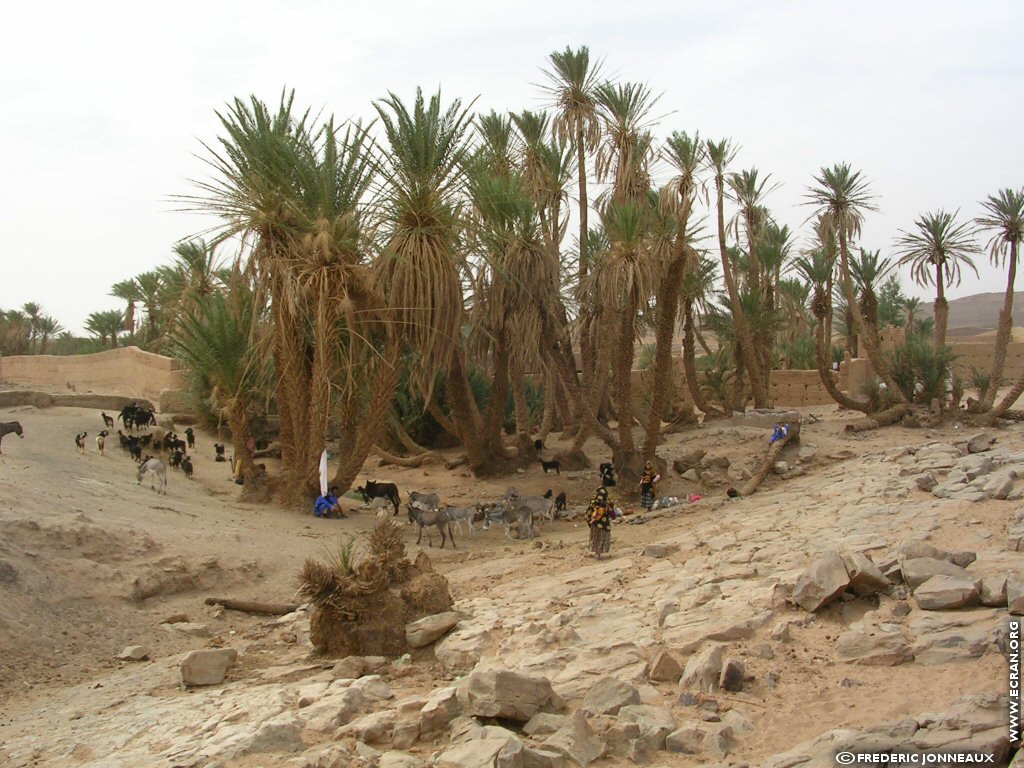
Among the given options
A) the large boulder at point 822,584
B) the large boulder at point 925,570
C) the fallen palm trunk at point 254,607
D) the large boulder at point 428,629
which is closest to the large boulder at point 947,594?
the large boulder at point 925,570

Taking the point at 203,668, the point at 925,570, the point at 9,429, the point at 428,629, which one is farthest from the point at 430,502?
the point at 925,570

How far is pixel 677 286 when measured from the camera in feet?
59.9

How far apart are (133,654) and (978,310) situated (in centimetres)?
12596

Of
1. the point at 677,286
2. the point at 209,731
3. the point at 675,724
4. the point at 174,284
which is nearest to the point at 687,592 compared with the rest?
the point at 675,724

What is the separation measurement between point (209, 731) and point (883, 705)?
177 inches

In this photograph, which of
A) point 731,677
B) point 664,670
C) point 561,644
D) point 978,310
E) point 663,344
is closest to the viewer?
point 731,677

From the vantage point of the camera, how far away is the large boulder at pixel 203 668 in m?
7.73

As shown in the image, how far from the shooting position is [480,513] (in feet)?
55.5

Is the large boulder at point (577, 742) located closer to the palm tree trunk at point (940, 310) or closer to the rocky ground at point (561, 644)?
the rocky ground at point (561, 644)

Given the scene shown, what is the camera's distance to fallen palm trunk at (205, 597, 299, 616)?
10.7 meters

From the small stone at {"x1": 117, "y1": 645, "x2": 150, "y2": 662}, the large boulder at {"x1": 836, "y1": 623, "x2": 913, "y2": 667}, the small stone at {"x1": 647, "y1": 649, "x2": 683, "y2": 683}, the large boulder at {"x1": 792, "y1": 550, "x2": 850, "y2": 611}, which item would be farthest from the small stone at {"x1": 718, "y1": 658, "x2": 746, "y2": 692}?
the small stone at {"x1": 117, "y1": 645, "x2": 150, "y2": 662}

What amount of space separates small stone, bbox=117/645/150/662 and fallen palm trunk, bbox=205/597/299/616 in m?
1.73

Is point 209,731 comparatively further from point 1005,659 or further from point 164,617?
point 1005,659

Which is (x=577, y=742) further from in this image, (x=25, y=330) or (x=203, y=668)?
(x=25, y=330)
